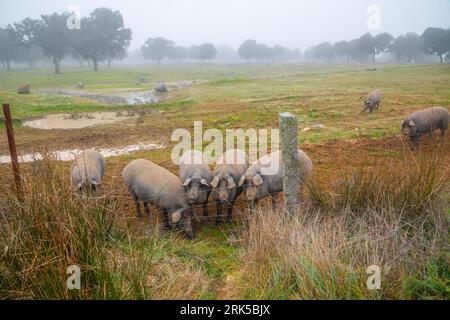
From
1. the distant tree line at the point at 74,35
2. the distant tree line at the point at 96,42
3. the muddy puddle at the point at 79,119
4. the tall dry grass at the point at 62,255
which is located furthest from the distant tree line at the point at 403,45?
the tall dry grass at the point at 62,255

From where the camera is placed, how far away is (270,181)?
7695mm

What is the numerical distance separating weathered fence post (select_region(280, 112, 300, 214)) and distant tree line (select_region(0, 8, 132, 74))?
67.7 metres

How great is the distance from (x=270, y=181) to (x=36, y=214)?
5.04 metres

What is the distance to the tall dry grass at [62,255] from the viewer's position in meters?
3.41

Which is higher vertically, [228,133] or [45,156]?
[45,156]

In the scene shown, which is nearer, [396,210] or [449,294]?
[449,294]

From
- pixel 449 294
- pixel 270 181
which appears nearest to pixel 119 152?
pixel 270 181

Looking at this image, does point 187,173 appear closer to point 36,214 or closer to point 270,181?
point 270,181

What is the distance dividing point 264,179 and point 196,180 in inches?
60.6

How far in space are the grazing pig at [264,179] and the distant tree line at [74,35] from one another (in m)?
66.0

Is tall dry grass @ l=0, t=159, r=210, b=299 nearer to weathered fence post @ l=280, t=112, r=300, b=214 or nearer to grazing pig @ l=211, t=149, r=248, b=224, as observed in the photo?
weathered fence post @ l=280, t=112, r=300, b=214

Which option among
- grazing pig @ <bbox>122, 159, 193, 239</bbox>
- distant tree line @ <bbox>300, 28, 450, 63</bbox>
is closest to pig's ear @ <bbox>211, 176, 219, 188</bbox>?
grazing pig @ <bbox>122, 159, 193, 239</bbox>

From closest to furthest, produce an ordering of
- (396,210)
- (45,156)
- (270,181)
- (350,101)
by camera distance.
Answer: (45,156) → (396,210) → (270,181) → (350,101)
